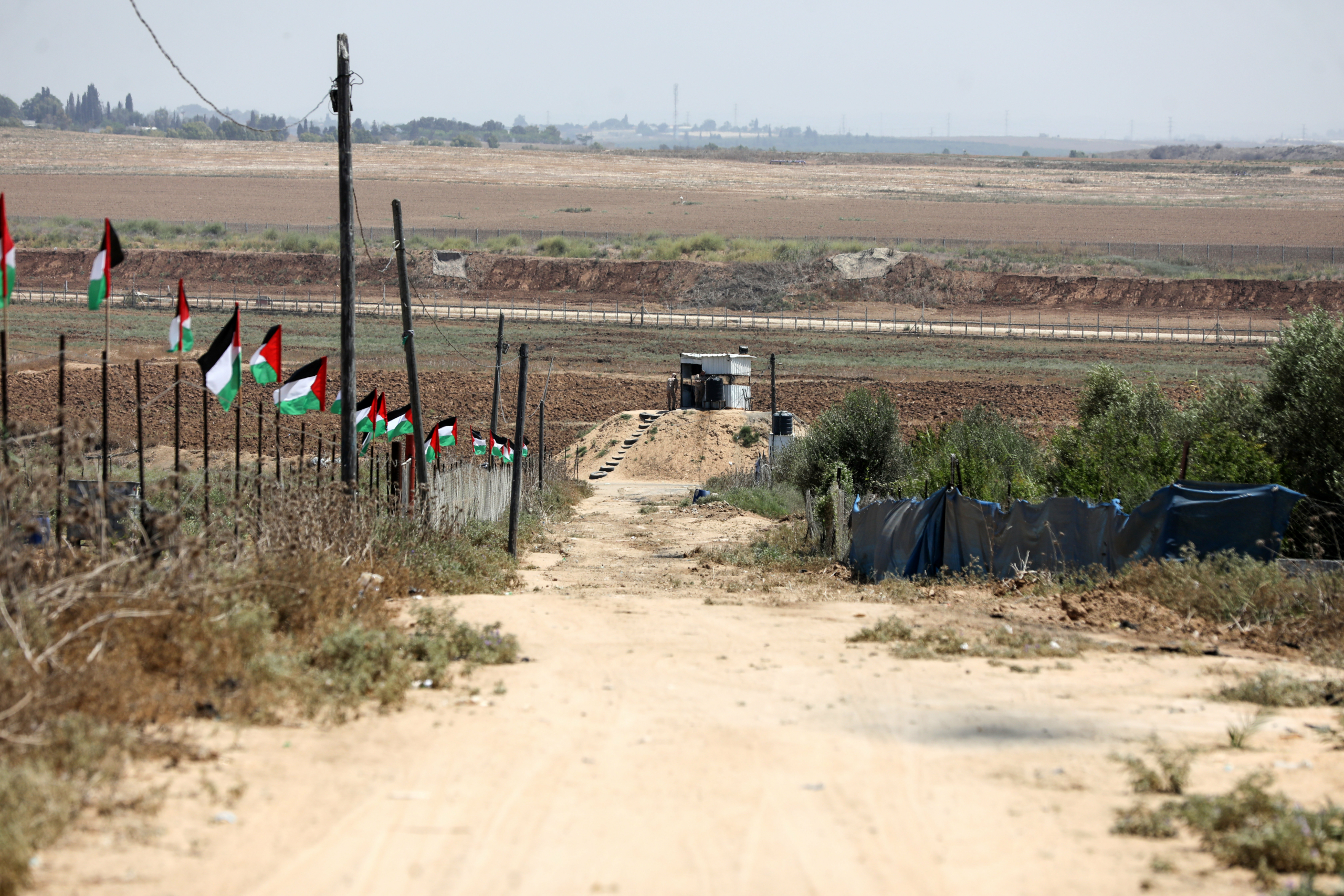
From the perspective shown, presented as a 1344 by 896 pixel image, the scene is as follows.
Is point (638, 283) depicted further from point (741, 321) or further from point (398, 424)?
point (398, 424)

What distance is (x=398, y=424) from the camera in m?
21.8

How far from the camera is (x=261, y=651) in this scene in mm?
9008

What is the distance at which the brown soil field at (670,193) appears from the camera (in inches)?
4552

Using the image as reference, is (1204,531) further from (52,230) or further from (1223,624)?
(52,230)

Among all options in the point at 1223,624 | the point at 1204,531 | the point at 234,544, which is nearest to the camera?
the point at 234,544

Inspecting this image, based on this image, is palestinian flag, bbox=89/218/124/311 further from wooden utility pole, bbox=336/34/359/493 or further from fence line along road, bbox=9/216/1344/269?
fence line along road, bbox=9/216/1344/269

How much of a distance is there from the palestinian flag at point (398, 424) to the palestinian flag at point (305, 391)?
19.5ft

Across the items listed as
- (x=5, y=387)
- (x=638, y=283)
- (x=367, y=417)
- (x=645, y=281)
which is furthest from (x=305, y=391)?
(x=645, y=281)

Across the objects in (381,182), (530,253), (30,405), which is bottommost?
(30,405)

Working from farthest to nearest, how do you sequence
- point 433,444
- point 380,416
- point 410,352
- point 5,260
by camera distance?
point 433,444, point 380,416, point 410,352, point 5,260

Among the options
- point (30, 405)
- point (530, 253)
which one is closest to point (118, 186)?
point (530, 253)

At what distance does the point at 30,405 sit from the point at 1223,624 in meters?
40.6

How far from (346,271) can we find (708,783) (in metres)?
10.0

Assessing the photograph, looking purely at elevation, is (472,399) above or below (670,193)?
below
